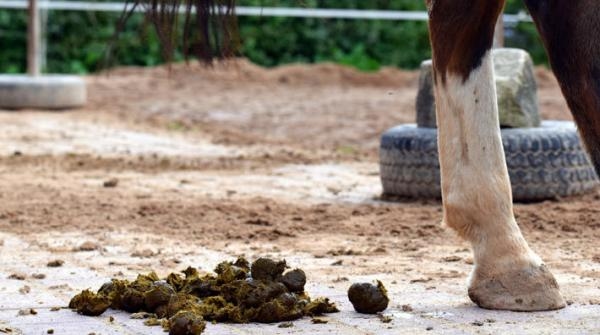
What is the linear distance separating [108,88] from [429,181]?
29.5 feet

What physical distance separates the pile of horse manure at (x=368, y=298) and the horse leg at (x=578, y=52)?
2.64 feet

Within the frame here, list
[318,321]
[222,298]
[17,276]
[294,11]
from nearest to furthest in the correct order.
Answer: [318,321], [222,298], [17,276], [294,11]

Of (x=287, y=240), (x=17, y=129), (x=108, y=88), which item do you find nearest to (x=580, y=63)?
(x=287, y=240)

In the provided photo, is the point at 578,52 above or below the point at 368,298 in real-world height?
above

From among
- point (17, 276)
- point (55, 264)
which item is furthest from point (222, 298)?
point (55, 264)

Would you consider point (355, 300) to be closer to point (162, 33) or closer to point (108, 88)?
point (162, 33)

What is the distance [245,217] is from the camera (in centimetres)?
627

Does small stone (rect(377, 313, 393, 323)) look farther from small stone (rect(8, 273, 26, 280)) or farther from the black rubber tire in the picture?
the black rubber tire

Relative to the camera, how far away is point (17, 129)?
11.3 metres

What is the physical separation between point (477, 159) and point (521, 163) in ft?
8.63

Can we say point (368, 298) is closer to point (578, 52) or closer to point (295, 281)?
point (295, 281)

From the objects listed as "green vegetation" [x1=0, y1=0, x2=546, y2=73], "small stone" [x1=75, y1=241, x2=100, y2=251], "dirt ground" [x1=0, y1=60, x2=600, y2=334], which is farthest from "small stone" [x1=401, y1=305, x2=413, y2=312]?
"green vegetation" [x1=0, y1=0, x2=546, y2=73]

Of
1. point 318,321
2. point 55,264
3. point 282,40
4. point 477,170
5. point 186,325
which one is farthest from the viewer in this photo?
point 282,40

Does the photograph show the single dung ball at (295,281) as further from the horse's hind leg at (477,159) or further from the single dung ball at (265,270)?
the horse's hind leg at (477,159)
